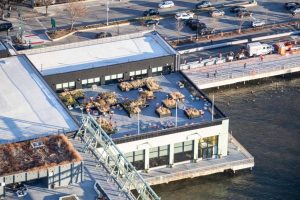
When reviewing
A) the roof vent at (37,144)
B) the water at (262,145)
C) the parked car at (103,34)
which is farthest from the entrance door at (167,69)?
the roof vent at (37,144)

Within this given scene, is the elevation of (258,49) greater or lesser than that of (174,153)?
greater

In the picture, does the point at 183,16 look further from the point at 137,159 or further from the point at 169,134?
the point at 137,159

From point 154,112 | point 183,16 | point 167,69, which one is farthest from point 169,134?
point 183,16

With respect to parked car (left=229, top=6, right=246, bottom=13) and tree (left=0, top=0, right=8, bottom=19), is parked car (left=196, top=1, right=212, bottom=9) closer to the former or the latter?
parked car (left=229, top=6, right=246, bottom=13)

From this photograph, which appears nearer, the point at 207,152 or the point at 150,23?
the point at 207,152

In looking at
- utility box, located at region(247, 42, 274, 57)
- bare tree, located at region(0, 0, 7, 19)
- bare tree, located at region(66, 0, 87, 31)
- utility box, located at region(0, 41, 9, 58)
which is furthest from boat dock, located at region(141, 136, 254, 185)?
bare tree, located at region(0, 0, 7, 19)

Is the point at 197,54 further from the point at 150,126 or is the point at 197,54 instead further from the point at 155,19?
the point at 150,126
